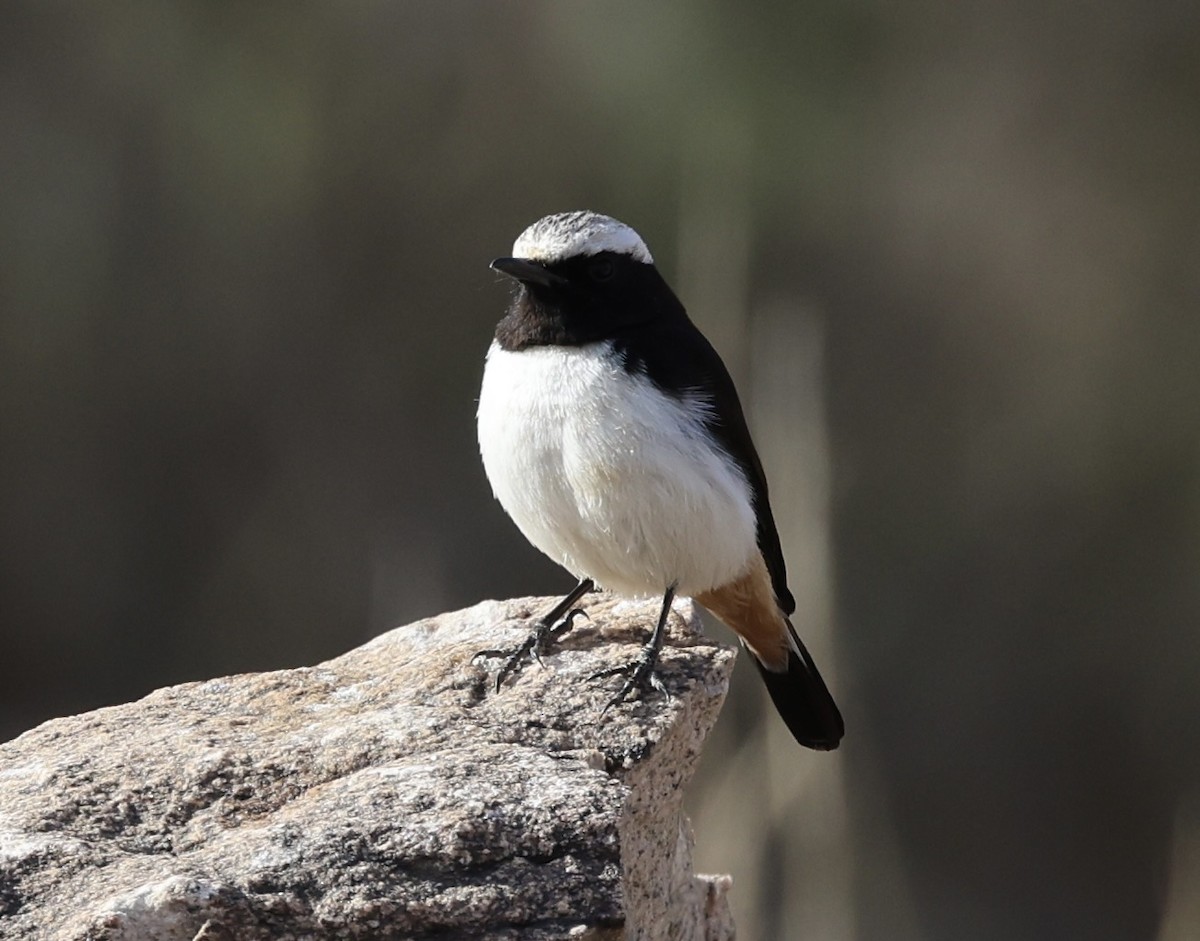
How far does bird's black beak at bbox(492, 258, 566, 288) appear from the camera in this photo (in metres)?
4.98

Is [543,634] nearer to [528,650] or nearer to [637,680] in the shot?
[528,650]

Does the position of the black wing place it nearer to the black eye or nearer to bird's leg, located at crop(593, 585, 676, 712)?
the black eye

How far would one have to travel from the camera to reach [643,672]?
4586 millimetres

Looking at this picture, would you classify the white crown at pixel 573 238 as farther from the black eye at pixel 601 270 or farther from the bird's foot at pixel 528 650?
the bird's foot at pixel 528 650

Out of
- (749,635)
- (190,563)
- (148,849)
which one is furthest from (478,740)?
(190,563)

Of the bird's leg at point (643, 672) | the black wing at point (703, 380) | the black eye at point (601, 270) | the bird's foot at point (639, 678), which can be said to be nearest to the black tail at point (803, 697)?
the black wing at point (703, 380)

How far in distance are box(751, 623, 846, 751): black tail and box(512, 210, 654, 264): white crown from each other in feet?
4.39

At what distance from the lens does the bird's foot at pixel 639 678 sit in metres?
4.48

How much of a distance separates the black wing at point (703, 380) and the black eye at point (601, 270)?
0.57ft

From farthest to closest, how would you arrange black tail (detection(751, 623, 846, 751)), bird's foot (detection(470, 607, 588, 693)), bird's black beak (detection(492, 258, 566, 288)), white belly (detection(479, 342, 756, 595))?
black tail (detection(751, 623, 846, 751))
bird's black beak (detection(492, 258, 566, 288))
white belly (detection(479, 342, 756, 595))
bird's foot (detection(470, 607, 588, 693))

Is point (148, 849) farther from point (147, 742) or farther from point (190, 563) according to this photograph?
point (190, 563)

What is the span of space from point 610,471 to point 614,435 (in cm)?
10

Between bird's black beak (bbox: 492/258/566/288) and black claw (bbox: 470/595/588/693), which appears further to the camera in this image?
bird's black beak (bbox: 492/258/566/288)

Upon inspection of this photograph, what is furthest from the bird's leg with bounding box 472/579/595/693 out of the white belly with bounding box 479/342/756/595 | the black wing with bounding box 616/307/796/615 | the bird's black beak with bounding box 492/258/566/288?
the bird's black beak with bounding box 492/258/566/288
